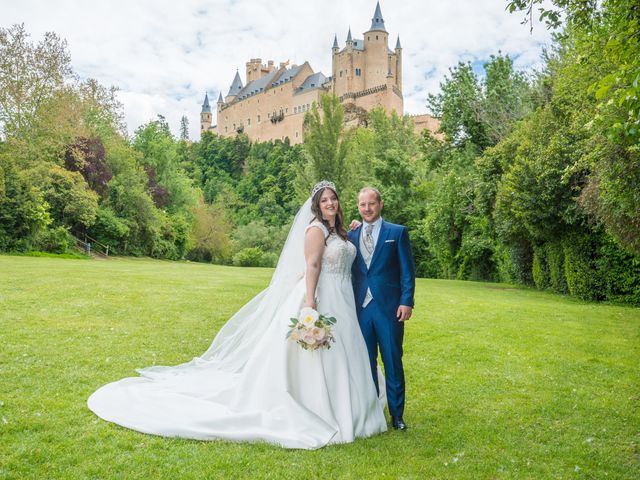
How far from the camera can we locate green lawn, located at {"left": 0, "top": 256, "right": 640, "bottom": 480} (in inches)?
172

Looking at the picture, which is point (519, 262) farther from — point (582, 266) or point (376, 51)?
point (376, 51)

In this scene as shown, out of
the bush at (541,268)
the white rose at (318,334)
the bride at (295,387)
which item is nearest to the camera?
the bride at (295,387)

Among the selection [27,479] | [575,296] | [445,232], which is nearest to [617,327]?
[575,296]

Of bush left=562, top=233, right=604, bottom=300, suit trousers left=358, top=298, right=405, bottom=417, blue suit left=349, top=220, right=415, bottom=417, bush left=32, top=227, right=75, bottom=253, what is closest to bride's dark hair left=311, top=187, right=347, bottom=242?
blue suit left=349, top=220, right=415, bottom=417

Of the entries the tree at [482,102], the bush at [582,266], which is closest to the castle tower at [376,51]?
the tree at [482,102]

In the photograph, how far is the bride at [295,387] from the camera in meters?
4.93

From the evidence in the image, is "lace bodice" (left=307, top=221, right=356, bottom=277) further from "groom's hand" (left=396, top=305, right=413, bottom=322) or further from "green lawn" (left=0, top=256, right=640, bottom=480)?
"green lawn" (left=0, top=256, right=640, bottom=480)

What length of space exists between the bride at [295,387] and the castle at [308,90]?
75.8 metres

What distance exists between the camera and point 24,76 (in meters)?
34.5

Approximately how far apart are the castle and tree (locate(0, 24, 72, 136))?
4698cm

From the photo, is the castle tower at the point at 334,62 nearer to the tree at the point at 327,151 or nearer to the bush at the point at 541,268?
the tree at the point at 327,151

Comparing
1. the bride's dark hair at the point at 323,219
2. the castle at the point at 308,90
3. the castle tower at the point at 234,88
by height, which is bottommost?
the bride's dark hair at the point at 323,219

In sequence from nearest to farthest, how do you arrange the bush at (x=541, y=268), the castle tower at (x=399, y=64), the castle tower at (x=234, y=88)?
the bush at (x=541, y=268) → the castle tower at (x=399, y=64) → the castle tower at (x=234, y=88)

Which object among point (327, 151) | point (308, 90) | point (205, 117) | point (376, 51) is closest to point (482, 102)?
point (327, 151)
